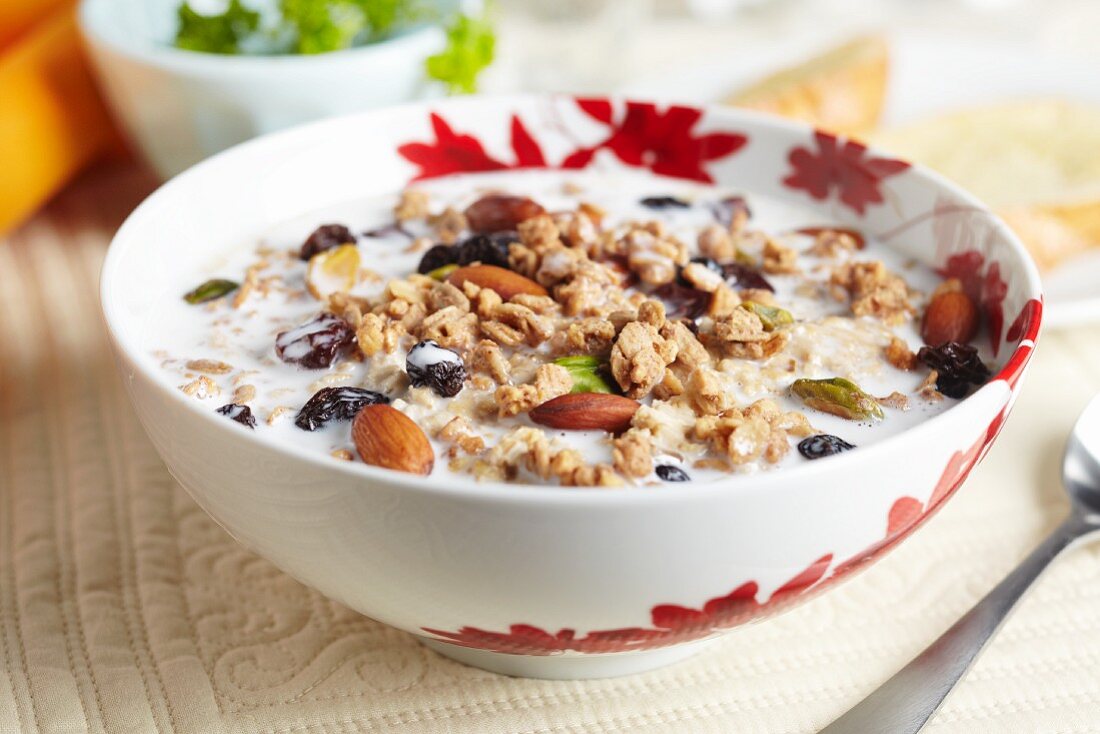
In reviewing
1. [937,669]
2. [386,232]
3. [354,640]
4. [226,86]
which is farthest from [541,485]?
[226,86]

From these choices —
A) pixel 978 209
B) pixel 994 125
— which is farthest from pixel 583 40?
pixel 978 209

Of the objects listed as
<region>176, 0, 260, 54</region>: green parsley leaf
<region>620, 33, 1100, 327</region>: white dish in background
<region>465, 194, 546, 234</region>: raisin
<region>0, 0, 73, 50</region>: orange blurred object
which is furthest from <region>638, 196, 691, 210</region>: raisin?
<region>0, 0, 73, 50</region>: orange blurred object

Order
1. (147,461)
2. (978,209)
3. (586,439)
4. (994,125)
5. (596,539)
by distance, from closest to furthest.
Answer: (596,539) → (586,439) → (978,209) → (147,461) → (994,125)

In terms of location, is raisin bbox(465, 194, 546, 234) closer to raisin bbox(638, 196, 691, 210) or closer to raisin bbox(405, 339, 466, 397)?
raisin bbox(638, 196, 691, 210)

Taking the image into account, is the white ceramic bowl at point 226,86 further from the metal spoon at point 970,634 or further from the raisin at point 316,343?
the metal spoon at point 970,634

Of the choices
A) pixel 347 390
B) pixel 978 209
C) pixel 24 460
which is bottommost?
pixel 24 460

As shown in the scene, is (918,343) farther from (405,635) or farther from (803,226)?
(405,635)
